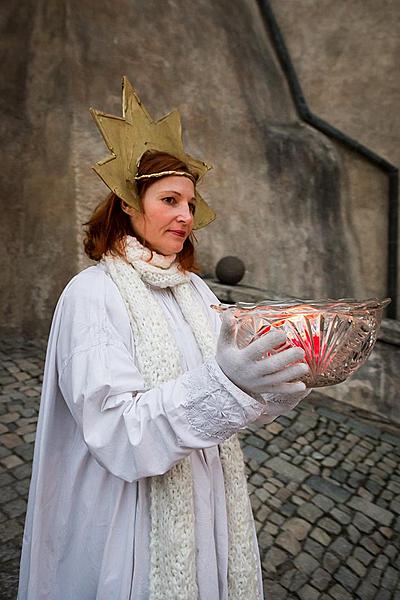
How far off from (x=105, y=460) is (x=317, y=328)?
0.59 metres

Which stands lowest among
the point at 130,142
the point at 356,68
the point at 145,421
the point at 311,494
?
the point at 311,494

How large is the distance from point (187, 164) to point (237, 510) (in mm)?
1196

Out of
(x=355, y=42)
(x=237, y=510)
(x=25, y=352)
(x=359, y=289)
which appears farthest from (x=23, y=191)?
(x=355, y=42)

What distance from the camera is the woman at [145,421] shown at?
917 millimetres

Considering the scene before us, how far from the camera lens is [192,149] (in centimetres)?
594

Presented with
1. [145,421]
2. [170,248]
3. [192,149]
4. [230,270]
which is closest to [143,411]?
[145,421]

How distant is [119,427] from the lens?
0.96 metres

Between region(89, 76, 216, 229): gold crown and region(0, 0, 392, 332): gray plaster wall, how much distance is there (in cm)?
394

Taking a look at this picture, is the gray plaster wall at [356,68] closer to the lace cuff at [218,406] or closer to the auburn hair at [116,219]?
the auburn hair at [116,219]

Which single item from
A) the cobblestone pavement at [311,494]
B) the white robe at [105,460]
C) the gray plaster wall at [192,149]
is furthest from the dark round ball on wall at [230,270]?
the white robe at [105,460]

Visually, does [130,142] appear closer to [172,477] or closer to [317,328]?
[317,328]

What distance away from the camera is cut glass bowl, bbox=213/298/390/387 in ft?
2.98

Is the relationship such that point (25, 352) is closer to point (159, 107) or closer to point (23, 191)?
point (23, 191)

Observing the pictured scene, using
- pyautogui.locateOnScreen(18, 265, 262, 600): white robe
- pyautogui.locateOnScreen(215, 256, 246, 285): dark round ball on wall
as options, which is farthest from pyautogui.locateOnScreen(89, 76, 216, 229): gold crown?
pyautogui.locateOnScreen(215, 256, 246, 285): dark round ball on wall
